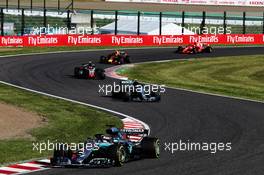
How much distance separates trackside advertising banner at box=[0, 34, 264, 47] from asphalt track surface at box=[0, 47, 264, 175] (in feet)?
28.4

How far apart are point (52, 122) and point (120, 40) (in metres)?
38.2

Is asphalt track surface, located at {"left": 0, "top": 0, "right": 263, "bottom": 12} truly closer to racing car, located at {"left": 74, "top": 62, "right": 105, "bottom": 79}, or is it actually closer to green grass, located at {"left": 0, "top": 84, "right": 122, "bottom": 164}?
racing car, located at {"left": 74, "top": 62, "right": 105, "bottom": 79}

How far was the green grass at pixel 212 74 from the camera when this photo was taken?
36.4 meters

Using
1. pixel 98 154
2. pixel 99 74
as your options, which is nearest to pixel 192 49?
pixel 99 74

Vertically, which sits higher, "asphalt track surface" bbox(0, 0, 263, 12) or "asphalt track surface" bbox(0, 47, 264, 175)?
"asphalt track surface" bbox(0, 0, 263, 12)

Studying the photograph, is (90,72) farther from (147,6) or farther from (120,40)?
(147,6)

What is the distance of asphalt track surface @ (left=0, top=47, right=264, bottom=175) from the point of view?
17.1 meters

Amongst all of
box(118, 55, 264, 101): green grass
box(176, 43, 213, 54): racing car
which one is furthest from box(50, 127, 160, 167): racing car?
box(176, 43, 213, 54): racing car

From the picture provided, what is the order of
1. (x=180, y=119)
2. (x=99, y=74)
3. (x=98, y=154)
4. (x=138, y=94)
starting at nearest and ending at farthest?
(x=98, y=154) < (x=180, y=119) < (x=138, y=94) < (x=99, y=74)

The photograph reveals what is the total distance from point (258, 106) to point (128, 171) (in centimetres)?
1415

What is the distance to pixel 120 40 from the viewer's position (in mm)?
61812

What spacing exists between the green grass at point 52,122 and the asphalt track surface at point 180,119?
148cm

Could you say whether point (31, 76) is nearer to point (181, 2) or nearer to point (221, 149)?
point (221, 149)

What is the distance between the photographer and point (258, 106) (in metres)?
29.3
